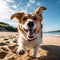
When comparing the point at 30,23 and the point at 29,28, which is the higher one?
the point at 30,23

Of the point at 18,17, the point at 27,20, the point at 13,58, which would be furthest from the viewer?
the point at 18,17

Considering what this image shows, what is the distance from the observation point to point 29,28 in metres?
4.40

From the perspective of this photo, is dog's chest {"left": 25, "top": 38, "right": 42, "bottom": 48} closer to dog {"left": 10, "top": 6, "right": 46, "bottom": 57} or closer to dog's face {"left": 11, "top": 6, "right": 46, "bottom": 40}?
dog {"left": 10, "top": 6, "right": 46, "bottom": 57}

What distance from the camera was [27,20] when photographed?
4566mm

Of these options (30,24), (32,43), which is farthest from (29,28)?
(32,43)

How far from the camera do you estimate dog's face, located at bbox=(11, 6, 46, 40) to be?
4406 millimetres

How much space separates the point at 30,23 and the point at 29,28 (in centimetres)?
14

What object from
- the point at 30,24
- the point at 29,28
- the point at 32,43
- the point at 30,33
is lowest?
the point at 32,43

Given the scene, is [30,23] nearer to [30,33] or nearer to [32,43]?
[30,33]

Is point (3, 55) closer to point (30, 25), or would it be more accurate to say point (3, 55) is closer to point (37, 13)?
point (30, 25)

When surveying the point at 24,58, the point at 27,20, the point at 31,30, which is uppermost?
the point at 27,20

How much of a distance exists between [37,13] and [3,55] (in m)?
1.67

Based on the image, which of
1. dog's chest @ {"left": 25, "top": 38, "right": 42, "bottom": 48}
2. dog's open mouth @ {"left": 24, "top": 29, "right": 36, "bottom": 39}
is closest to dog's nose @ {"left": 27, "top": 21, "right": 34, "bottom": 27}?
dog's open mouth @ {"left": 24, "top": 29, "right": 36, "bottom": 39}

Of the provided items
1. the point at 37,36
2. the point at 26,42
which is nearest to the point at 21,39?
the point at 26,42
